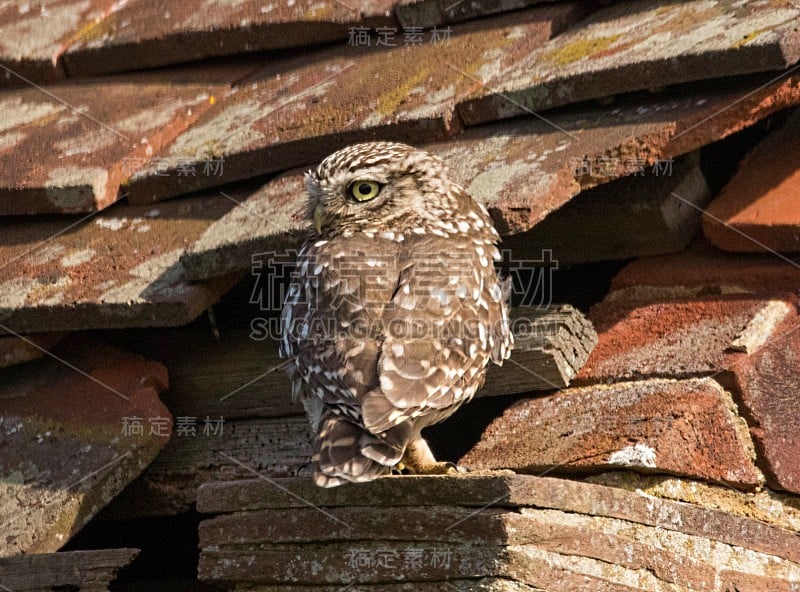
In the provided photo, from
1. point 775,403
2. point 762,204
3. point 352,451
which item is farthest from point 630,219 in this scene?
point 352,451

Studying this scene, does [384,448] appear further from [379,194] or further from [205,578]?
[379,194]

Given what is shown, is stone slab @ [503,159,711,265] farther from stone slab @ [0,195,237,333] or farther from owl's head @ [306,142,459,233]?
stone slab @ [0,195,237,333]

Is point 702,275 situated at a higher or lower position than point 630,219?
lower

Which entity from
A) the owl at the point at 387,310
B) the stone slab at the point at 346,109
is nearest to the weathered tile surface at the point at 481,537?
the owl at the point at 387,310

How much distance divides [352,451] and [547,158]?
98 cm

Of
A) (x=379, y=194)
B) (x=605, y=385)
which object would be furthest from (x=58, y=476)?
(x=605, y=385)

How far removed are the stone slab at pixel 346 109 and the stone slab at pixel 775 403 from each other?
113 centimetres

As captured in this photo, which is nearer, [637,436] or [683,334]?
[637,436]

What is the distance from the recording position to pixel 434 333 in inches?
124

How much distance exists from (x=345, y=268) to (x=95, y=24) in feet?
6.59

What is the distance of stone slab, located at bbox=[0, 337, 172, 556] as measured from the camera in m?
3.15

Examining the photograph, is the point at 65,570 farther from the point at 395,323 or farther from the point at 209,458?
the point at 395,323

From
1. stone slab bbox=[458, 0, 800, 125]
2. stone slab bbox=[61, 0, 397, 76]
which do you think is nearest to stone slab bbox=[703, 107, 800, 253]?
stone slab bbox=[458, 0, 800, 125]

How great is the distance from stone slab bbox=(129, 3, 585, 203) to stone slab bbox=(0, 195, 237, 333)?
137 mm
